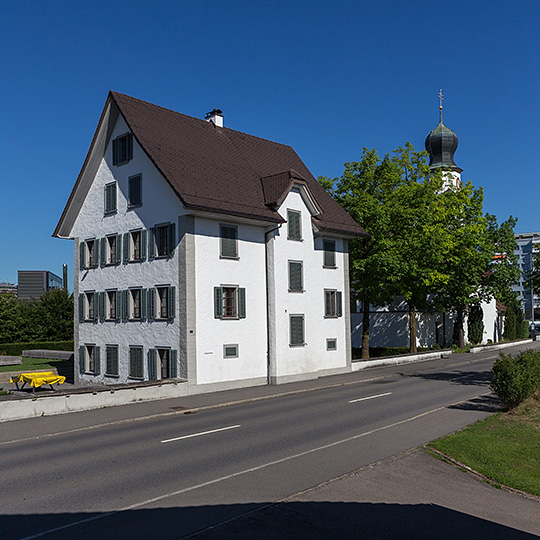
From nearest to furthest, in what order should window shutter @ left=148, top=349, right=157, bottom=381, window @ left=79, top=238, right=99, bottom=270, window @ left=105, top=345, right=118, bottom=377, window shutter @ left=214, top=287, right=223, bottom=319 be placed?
window shutter @ left=214, top=287, right=223, bottom=319 < window shutter @ left=148, top=349, right=157, bottom=381 < window @ left=105, top=345, right=118, bottom=377 < window @ left=79, top=238, right=99, bottom=270

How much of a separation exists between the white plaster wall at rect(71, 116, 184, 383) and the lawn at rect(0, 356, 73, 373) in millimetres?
10495

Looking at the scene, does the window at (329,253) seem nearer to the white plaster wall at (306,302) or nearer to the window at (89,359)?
the white plaster wall at (306,302)

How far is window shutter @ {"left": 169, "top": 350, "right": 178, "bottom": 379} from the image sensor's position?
24.5m

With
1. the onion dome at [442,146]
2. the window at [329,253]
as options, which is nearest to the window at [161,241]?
the window at [329,253]

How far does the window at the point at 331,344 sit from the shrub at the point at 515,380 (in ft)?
46.3

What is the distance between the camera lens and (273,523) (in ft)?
26.3

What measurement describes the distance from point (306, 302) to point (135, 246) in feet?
30.6

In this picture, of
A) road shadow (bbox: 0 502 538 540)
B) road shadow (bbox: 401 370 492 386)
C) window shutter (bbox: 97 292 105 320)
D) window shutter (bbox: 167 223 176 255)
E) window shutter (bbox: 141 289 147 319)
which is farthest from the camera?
window shutter (bbox: 97 292 105 320)

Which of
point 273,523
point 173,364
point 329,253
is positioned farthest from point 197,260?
point 273,523

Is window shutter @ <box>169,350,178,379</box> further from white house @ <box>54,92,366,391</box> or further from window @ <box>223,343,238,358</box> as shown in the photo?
window @ <box>223,343,238,358</box>

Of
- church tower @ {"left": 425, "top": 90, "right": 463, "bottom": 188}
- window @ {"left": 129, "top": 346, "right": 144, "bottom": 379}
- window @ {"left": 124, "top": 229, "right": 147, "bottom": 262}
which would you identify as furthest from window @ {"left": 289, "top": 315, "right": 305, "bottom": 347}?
church tower @ {"left": 425, "top": 90, "right": 463, "bottom": 188}

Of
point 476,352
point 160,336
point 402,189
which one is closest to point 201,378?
point 160,336

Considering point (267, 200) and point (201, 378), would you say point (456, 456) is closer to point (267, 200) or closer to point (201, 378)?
point (201, 378)

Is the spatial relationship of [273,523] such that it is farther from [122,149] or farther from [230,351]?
[122,149]
